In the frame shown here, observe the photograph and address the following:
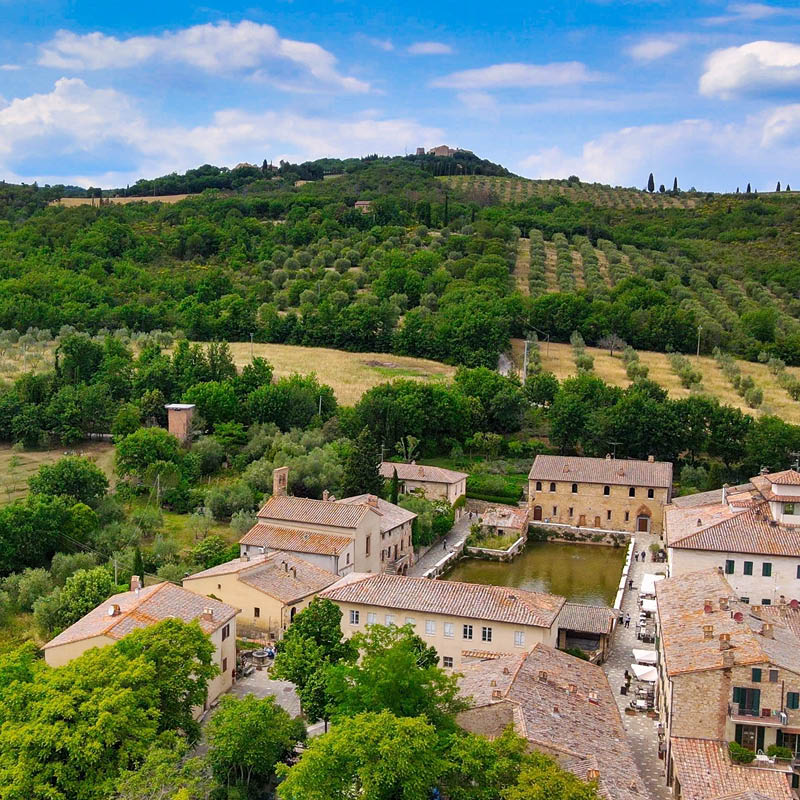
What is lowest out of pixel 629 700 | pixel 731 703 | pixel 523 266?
pixel 629 700

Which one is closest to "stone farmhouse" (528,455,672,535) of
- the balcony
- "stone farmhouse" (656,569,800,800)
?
"stone farmhouse" (656,569,800,800)

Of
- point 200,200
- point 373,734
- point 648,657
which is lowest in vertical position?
point 648,657

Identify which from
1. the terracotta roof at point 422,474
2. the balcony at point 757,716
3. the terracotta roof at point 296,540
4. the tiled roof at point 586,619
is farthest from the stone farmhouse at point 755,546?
the terracotta roof at point 422,474

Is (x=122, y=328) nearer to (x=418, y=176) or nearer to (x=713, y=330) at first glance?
(x=713, y=330)

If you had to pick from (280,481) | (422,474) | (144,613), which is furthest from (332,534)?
(422,474)

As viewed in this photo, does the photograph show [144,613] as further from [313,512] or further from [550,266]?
[550,266]

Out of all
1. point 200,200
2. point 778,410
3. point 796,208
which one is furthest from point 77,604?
point 796,208

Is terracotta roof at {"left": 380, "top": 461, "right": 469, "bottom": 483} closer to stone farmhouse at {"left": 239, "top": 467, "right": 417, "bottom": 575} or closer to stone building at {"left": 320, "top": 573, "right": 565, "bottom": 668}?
stone farmhouse at {"left": 239, "top": 467, "right": 417, "bottom": 575}
